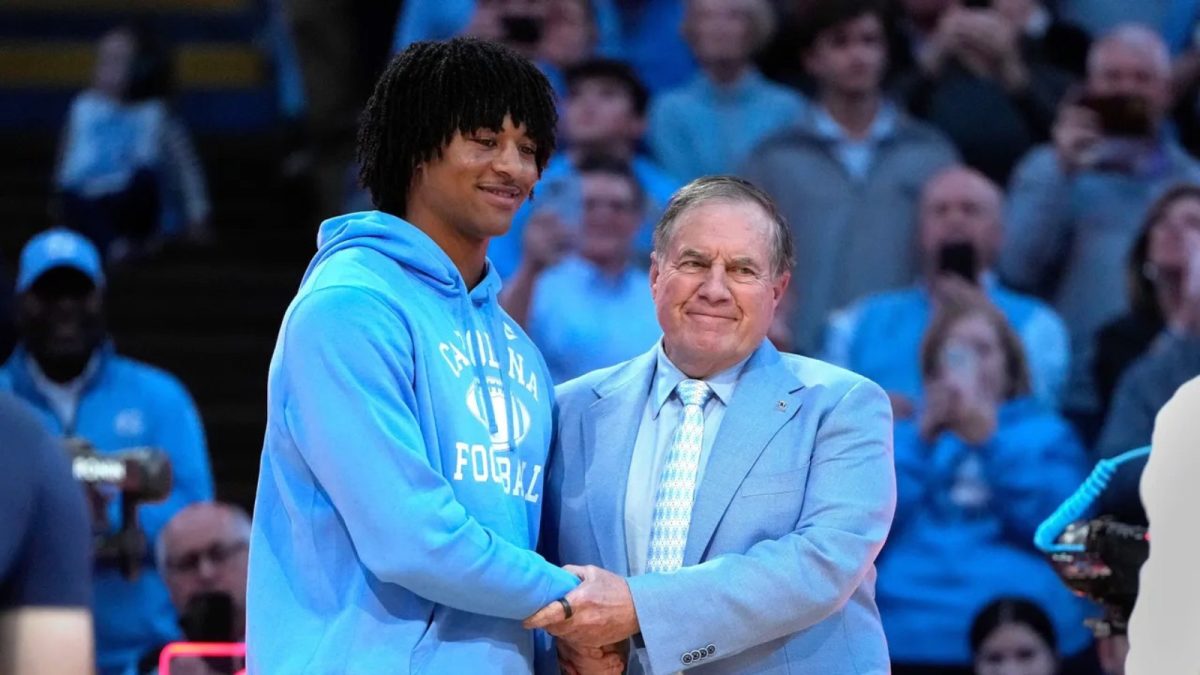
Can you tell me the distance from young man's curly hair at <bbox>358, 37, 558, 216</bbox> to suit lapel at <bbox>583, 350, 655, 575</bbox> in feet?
1.49

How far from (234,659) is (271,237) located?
15.5 ft

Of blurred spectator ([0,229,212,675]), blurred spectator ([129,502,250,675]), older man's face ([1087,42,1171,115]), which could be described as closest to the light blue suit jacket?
blurred spectator ([129,502,250,675])

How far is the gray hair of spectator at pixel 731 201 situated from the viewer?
3.31 meters

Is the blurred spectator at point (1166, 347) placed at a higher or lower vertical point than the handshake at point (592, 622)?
higher

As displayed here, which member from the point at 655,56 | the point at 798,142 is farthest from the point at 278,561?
the point at 655,56

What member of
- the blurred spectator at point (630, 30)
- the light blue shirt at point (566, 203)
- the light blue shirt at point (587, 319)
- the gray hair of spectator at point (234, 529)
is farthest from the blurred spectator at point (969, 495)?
the gray hair of spectator at point (234, 529)

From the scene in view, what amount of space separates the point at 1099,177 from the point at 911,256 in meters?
0.67

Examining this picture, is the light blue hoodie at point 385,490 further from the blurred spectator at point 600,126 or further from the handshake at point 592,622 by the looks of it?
Answer: the blurred spectator at point 600,126

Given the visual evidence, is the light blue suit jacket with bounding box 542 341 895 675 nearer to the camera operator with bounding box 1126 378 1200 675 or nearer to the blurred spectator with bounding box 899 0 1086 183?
the camera operator with bounding box 1126 378 1200 675

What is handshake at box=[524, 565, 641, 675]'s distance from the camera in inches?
120

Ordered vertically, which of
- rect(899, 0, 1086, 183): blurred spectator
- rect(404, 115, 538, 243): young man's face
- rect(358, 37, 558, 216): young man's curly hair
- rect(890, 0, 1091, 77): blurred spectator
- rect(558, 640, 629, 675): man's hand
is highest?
rect(890, 0, 1091, 77): blurred spectator

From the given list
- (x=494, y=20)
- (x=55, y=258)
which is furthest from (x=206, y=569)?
(x=494, y=20)

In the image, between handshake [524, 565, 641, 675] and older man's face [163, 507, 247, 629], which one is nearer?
handshake [524, 565, 641, 675]

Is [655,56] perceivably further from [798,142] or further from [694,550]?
[694,550]
